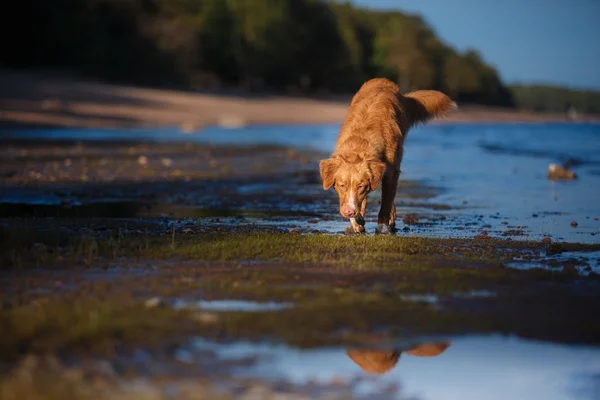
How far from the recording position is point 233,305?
6.07m

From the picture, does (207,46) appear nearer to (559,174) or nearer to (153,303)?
(559,174)

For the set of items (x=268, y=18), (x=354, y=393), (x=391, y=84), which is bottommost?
(x=354, y=393)

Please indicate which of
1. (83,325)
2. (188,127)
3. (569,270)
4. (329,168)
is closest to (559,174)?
(329,168)

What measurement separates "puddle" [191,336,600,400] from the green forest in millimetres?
52492

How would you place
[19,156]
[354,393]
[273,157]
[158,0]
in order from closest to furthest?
[354,393], [19,156], [273,157], [158,0]

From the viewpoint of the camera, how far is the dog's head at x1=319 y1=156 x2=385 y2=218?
9305mm

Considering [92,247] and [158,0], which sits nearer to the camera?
[92,247]

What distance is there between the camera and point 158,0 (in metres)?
74.9

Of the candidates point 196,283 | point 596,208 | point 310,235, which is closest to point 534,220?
point 596,208

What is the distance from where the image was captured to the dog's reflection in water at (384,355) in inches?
198

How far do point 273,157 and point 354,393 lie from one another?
19249 mm

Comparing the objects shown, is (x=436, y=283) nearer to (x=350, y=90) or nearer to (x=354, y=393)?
(x=354, y=393)

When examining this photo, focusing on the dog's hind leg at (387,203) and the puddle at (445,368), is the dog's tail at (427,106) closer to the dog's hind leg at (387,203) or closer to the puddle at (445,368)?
the dog's hind leg at (387,203)

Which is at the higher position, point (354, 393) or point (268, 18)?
point (268, 18)
